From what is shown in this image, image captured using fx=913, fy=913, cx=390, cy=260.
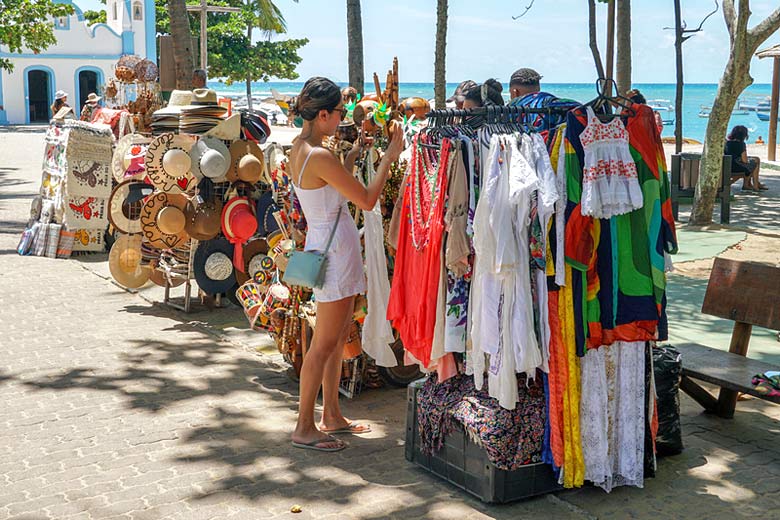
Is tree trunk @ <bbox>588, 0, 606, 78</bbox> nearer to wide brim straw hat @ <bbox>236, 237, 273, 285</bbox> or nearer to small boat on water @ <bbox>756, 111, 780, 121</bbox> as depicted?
wide brim straw hat @ <bbox>236, 237, 273, 285</bbox>

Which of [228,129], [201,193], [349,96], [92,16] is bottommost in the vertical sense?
[201,193]

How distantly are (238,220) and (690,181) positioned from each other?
885cm

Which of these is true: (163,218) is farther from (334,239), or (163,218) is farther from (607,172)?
(607,172)

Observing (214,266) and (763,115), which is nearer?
(214,266)

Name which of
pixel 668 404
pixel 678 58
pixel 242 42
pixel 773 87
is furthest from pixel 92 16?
pixel 668 404

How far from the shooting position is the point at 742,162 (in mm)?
16609

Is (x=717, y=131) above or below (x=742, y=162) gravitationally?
above

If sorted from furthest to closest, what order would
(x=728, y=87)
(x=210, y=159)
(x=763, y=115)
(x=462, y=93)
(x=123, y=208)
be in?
(x=763, y=115) < (x=728, y=87) < (x=123, y=208) < (x=210, y=159) < (x=462, y=93)

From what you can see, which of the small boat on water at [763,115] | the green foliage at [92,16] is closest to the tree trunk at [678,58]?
the green foliage at [92,16]

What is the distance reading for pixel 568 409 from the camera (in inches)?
169

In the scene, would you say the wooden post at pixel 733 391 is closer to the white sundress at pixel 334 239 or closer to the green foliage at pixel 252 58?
the white sundress at pixel 334 239

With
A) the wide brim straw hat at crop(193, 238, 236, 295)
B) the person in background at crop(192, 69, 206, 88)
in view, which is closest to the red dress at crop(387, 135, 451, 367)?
the wide brim straw hat at crop(193, 238, 236, 295)

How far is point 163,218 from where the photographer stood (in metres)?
7.86

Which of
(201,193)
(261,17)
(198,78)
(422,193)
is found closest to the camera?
(422,193)
